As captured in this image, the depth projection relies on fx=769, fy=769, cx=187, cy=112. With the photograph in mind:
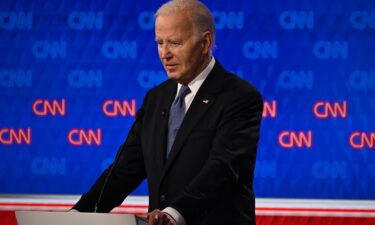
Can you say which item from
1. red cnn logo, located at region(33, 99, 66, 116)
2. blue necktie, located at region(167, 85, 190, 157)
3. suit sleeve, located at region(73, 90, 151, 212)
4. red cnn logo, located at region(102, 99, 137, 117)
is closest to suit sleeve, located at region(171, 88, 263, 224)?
blue necktie, located at region(167, 85, 190, 157)

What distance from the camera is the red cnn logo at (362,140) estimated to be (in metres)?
3.57

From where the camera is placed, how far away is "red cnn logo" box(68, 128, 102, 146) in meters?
3.71

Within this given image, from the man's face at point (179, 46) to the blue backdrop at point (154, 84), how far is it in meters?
1.44

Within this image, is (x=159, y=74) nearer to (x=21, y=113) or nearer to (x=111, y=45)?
(x=111, y=45)

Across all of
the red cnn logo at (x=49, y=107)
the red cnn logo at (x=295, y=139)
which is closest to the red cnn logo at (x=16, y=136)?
the red cnn logo at (x=49, y=107)

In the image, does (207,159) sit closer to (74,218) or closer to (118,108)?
(74,218)

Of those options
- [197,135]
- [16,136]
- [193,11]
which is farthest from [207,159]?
[16,136]

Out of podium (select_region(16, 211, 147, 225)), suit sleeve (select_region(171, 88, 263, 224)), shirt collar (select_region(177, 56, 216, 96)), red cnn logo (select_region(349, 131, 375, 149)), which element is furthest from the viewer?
red cnn logo (select_region(349, 131, 375, 149))

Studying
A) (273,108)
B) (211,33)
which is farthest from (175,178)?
(273,108)

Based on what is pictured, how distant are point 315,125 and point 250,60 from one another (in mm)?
430

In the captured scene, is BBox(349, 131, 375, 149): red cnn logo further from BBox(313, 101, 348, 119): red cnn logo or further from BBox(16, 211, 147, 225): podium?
BBox(16, 211, 147, 225): podium

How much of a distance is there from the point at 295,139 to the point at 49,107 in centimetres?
119

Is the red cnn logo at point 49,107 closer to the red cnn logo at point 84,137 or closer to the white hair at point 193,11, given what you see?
the red cnn logo at point 84,137

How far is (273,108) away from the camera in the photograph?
361 cm
